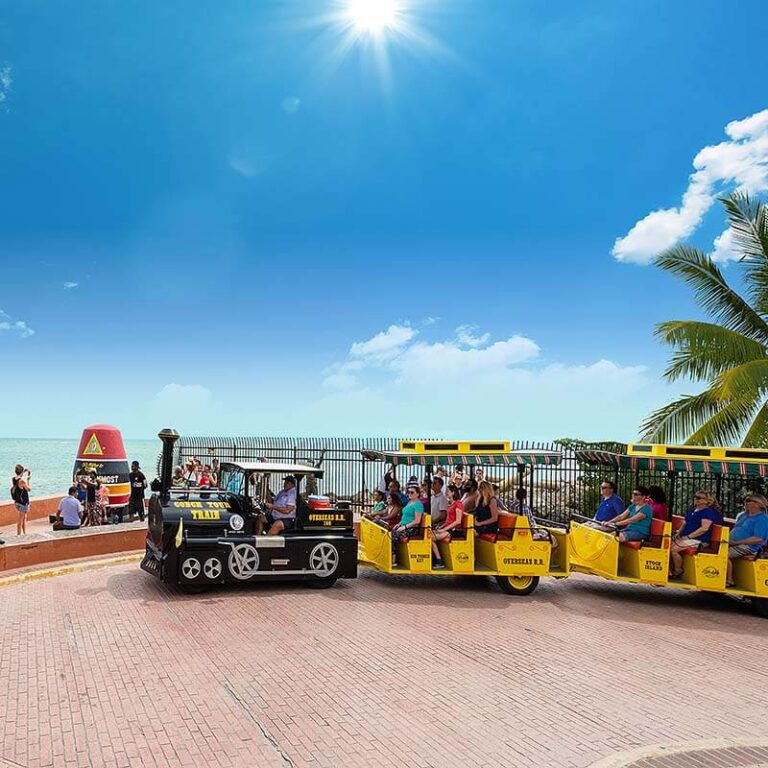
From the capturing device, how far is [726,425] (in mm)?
15984

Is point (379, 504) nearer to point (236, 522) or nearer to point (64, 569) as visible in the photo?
point (236, 522)

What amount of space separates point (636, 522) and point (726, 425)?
21.4 feet

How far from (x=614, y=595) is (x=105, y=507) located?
1321 centimetres

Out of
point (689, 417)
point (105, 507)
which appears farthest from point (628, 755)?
point (105, 507)

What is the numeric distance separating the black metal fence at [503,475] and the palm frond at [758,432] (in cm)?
84

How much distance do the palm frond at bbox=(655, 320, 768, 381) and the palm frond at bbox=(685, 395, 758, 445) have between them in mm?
971

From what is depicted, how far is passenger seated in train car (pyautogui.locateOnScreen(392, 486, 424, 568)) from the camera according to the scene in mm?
11181

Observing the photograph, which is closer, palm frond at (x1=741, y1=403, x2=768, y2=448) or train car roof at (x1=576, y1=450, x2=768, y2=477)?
train car roof at (x1=576, y1=450, x2=768, y2=477)

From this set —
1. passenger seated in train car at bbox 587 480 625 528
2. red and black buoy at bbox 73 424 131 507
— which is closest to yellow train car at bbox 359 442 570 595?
passenger seated in train car at bbox 587 480 625 528

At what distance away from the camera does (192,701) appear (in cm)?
622

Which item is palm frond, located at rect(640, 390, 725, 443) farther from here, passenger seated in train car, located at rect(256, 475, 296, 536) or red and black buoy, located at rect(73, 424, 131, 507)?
red and black buoy, located at rect(73, 424, 131, 507)

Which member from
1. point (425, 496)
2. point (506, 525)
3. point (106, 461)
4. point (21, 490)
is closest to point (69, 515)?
point (21, 490)

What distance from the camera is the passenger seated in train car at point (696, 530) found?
10578mm

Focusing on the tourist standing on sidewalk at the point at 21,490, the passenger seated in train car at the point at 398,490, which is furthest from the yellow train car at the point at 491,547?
the tourist standing on sidewalk at the point at 21,490
